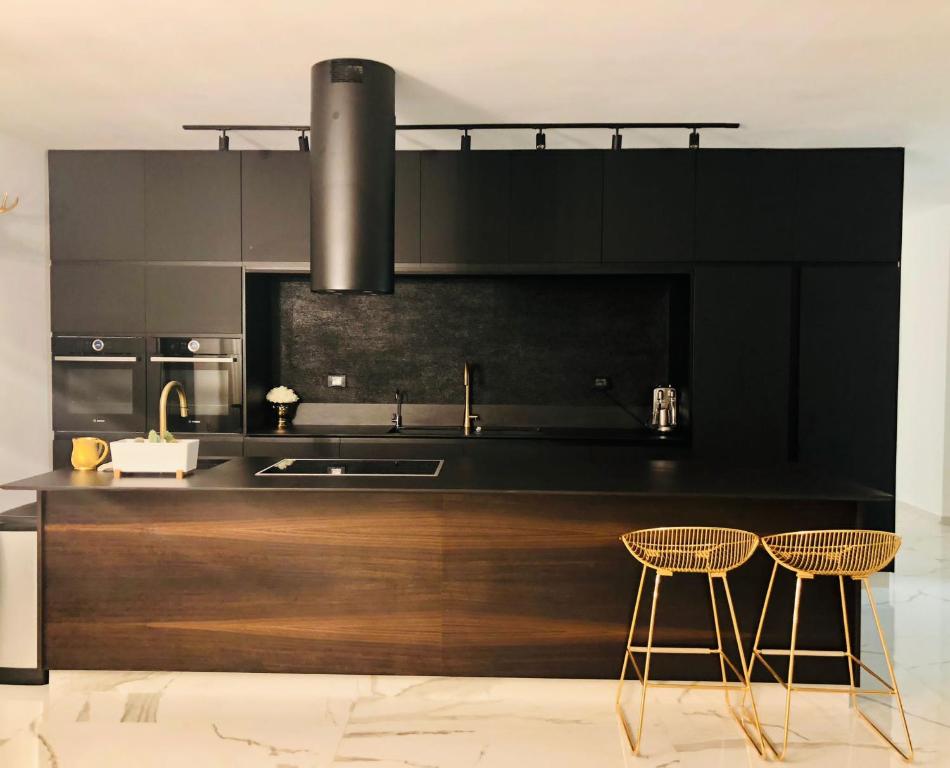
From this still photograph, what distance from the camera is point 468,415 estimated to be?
562 centimetres

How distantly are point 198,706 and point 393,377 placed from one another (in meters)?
2.88

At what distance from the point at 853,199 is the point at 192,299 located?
4.08 m

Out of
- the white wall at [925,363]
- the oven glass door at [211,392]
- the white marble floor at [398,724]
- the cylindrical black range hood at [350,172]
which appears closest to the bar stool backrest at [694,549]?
the white marble floor at [398,724]

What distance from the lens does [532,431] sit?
5.67m

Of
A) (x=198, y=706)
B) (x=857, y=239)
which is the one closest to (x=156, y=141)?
(x=198, y=706)

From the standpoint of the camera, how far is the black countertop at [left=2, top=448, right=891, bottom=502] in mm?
3268

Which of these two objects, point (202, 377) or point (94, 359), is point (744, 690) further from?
point (94, 359)

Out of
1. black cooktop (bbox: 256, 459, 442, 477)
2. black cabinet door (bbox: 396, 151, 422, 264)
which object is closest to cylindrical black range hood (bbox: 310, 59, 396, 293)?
black cooktop (bbox: 256, 459, 442, 477)

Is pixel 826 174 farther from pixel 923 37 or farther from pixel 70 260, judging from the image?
pixel 70 260

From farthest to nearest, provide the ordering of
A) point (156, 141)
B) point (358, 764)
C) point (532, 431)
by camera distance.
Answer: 1. point (532, 431)
2. point (156, 141)
3. point (358, 764)

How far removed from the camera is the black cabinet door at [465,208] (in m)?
5.28

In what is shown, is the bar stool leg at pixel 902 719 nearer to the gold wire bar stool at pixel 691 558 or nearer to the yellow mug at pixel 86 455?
the gold wire bar stool at pixel 691 558

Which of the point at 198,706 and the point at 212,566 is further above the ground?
the point at 212,566

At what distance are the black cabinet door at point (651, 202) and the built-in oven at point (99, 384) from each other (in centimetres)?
305
